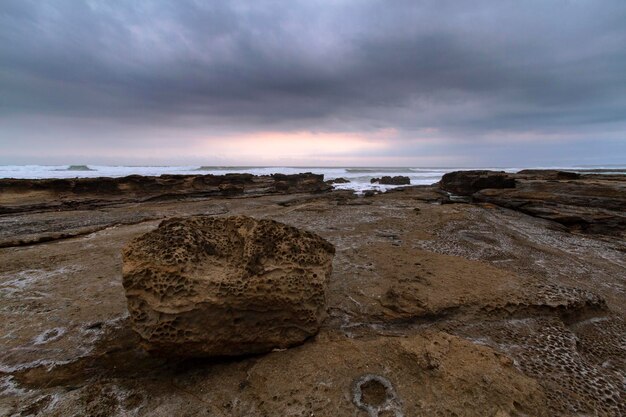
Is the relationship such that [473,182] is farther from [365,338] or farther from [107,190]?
[107,190]

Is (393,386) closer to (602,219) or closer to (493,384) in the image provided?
(493,384)

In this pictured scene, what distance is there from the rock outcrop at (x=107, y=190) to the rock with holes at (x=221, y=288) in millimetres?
10197

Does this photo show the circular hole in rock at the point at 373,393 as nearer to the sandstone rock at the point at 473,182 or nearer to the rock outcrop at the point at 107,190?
the rock outcrop at the point at 107,190

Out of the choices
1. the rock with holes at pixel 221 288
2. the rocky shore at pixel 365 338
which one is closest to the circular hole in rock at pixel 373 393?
the rocky shore at pixel 365 338

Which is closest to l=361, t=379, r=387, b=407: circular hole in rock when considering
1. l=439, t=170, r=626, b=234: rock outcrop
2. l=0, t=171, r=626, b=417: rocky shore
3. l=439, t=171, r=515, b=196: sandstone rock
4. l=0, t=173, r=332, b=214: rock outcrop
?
l=0, t=171, r=626, b=417: rocky shore

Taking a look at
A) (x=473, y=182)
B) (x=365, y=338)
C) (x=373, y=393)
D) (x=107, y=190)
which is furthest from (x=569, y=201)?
(x=107, y=190)

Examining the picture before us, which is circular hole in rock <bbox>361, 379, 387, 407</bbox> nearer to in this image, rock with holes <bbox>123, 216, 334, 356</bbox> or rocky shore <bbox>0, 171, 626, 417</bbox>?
rocky shore <bbox>0, 171, 626, 417</bbox>

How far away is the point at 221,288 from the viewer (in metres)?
2.47

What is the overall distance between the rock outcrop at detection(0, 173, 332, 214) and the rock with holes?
33.5ft

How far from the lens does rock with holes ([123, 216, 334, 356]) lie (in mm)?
2367

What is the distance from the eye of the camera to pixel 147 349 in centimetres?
235

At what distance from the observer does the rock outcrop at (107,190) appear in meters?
10.5

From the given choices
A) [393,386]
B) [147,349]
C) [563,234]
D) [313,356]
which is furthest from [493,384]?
[563,234]

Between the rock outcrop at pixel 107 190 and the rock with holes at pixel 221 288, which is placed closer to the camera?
the rock with holes at pixel 221 288
